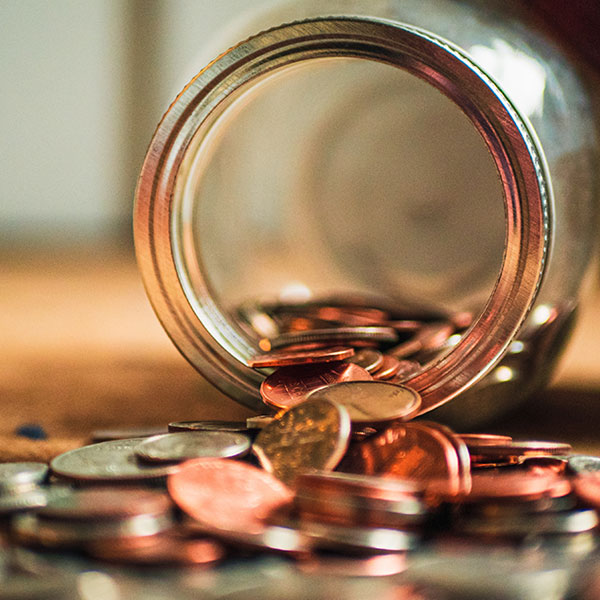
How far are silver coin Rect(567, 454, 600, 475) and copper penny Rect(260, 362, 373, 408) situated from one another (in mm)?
185

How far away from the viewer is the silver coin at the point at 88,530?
51 centimetres

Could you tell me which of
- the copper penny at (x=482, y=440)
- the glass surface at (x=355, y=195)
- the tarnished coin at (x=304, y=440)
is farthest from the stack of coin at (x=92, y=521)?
the glass surface at (x=355, y=195)

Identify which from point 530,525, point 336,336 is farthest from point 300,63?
point 530,525

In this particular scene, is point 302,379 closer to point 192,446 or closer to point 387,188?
point 192,446

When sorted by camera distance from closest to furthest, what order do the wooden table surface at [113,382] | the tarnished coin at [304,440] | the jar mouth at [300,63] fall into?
1. the tarnished coin at [304,440]
2. the jar mouth at [300,63]
3. the wooden table surface at [113,382]

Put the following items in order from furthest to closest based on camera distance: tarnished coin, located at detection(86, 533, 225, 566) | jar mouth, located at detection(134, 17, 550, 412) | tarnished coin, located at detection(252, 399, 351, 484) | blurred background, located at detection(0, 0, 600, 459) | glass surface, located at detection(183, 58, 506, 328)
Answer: blurred background, located at detection(0, 0, 600, 459), glass surface, located at detection(183, 58, 506, 328), jar mouth, located at detection(134, 17, 550, 412), tarnished coin, located at detection(252, 399, 351, 484), tarnished coin, located at detection(86, 533, 225, 566)

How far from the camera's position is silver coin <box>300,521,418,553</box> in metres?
0.51

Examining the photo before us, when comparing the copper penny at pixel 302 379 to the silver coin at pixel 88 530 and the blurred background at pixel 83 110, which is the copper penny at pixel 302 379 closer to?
the silver coin at pixel 88 530

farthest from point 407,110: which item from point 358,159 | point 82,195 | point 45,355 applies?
point 82,195

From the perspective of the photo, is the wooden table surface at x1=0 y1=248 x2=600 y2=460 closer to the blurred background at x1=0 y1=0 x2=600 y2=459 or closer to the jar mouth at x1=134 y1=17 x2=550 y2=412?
the jar mouth at x1=134 y1=17 x2=550 y2=412

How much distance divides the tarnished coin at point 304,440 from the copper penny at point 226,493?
0.9 inches

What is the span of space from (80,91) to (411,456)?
346 cm

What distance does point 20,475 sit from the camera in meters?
0.61

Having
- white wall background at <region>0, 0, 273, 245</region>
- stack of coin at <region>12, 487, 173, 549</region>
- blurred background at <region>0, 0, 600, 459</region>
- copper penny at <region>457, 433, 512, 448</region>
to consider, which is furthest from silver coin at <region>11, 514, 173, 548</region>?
white wall background at <region>0, 0, 273, 245</region>
